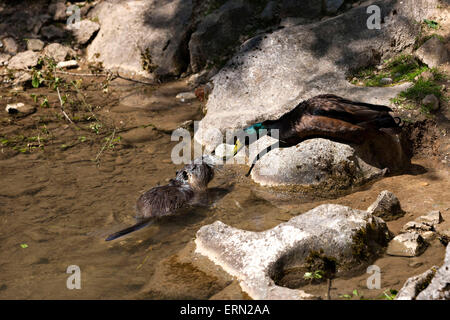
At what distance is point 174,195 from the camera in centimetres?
519

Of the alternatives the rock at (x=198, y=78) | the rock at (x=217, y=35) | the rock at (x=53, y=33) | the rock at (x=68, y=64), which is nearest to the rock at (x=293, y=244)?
the rock at (x=198, y=78)

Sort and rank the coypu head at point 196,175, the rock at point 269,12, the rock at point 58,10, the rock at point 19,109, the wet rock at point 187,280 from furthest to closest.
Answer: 1. the rock at point 58,10
2. the rock at point 269,12
3. the rock at point 19,109
4. the coypu head at point 196,175
5. the wet rock at point 187,280

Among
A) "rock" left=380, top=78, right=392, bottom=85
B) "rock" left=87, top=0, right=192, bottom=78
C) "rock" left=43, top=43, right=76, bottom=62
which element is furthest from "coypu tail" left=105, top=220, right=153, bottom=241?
"rock" left=43, top=43, right=76, bottom=62

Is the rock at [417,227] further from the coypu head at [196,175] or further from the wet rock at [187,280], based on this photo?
the coypu head at [196,175]

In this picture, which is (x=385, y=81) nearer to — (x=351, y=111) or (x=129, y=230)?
(x=351, y=111)

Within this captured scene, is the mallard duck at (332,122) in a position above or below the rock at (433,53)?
below

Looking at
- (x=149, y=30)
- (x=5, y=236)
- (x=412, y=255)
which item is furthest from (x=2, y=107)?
(x=412, y=255)

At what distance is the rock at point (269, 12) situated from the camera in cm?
855

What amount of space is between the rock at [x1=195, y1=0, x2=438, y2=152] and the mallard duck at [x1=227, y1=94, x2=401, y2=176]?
820 mm

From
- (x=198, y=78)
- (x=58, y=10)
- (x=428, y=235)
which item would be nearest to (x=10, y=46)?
(x=58, y=10)

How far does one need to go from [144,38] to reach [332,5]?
11.1 feet

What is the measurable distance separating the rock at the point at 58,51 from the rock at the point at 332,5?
4796mm

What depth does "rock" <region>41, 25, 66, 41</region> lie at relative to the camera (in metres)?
9.90

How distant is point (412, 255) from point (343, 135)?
1.83 m
